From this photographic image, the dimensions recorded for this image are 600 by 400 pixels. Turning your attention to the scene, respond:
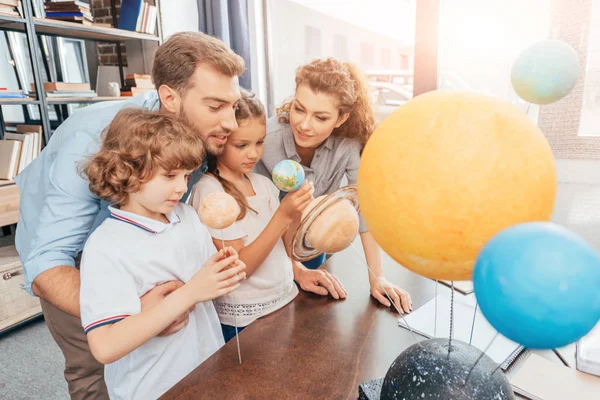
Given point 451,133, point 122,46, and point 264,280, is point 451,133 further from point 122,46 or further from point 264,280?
point 122,46

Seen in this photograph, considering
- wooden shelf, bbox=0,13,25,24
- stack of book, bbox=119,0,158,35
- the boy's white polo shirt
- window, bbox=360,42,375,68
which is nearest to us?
the boy's white polo shirt

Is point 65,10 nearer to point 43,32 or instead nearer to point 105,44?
point 43,32

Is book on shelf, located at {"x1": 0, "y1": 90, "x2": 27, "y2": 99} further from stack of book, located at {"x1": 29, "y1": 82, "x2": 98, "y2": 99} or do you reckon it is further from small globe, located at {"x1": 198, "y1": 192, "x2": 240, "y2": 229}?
small globe, located at {"x1": 198, "y1": 192, "x2": 240, "y2": 229}

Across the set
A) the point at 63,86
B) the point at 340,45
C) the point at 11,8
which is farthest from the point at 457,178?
the point at 340,45

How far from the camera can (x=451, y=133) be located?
44cm

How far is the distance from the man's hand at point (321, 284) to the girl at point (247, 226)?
0.19ft

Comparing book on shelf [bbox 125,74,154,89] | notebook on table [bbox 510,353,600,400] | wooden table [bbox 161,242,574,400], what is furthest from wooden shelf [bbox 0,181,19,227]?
notebook on table [bbox 510,353,600,400]

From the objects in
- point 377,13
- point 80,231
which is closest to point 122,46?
point 377,13

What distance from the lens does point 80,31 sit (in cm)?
276

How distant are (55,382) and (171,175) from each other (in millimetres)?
1586

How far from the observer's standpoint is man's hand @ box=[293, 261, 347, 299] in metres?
1.13

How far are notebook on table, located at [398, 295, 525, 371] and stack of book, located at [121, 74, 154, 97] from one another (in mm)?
2795

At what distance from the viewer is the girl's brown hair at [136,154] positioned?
0.95 m

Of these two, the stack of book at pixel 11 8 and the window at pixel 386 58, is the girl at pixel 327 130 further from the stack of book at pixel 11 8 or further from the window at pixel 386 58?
the window at pixel 386 58
